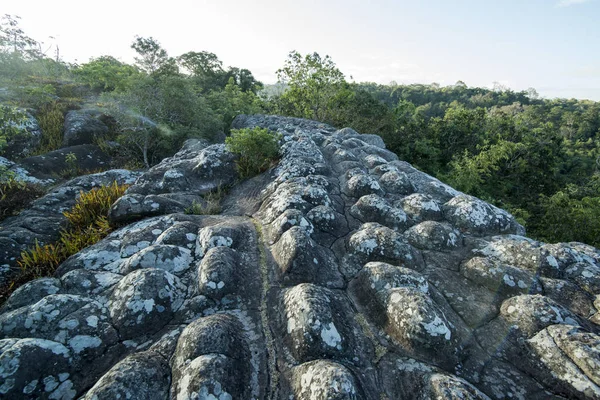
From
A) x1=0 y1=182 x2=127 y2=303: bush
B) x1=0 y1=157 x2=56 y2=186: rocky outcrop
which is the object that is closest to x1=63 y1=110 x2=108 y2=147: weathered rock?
x1=0 y1=157 x2=56 y2=186: rocky outcrop

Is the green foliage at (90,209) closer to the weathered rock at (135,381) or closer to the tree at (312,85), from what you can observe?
the weathered rock at (135,381)

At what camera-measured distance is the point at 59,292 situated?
3.46 metres

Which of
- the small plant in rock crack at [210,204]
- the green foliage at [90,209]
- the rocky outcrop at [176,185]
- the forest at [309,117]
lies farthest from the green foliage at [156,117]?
the small plant in rock crack at [210,204]

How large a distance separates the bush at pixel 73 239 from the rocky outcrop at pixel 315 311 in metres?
0.43

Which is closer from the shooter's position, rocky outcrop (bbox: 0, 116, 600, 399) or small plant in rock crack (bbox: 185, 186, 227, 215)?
rocky outcrop (bbox: 0, 116, 600, 399)

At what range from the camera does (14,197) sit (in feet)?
20.2

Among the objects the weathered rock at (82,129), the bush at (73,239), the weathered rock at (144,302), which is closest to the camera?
the weathered rock at (144,302)

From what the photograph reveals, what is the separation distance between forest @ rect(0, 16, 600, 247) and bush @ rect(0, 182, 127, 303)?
3414mm

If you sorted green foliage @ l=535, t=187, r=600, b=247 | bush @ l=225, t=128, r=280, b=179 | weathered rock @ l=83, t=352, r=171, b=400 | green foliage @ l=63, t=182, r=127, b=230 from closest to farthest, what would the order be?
weathered rock @ l=83, t=352, r=171, b=400
green foliage @ l=63, t=182, r=127, b=230
bush @ l=225, t=128, r=280, b=179
green foliage @ l=535, t=187, r=600, b=247

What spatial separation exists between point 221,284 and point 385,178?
4.02 meters

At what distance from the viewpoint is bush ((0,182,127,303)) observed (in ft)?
13.4

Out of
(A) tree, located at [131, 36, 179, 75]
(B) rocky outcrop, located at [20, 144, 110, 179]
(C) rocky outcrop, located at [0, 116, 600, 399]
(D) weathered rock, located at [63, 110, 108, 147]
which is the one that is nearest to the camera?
(C) rocky outcrop, located at [0, 116, 600, 399]

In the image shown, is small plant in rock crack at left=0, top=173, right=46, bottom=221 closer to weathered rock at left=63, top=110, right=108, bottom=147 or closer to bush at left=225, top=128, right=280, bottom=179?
bush at left=225, top=128, right=280, bottom=179

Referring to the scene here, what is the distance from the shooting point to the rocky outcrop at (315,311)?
8.00ft
